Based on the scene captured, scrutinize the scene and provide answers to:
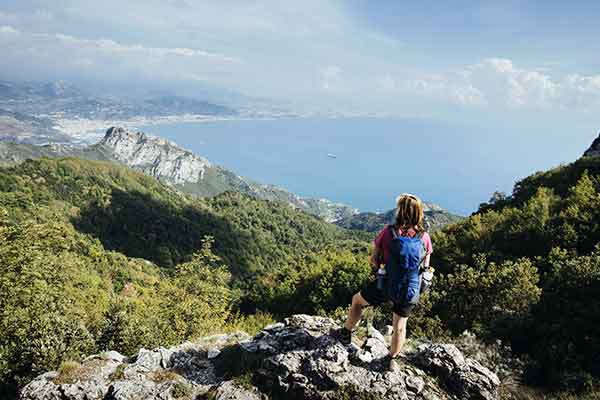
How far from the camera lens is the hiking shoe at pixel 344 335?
7590 millimetres

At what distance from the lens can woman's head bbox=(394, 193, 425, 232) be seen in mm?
6223

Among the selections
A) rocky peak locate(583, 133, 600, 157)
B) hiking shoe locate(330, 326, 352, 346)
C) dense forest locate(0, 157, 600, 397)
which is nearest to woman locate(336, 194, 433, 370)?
hiking shoe locate(330, 326, 352, 346)

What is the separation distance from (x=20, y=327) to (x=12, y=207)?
89030mm

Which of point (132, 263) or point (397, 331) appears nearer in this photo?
point (397, 331)

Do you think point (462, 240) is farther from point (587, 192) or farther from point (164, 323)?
point (164, 323)

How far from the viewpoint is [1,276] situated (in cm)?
1404

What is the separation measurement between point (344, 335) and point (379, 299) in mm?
1440

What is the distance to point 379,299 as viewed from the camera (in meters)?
6.75

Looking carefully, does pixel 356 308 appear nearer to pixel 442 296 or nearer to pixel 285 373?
pixel 285 373

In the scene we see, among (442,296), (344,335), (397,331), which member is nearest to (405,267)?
(397,331)

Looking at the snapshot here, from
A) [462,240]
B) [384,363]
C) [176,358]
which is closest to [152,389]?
[176,358]

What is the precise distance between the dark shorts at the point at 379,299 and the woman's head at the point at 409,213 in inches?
47.9

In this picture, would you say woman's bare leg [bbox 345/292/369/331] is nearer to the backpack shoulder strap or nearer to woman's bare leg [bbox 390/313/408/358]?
woman's bare leg [bbox 390/313/408/358]

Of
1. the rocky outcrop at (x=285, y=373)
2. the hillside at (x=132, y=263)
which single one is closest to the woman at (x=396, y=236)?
the rocky outcrop at (x=285, y=373)
